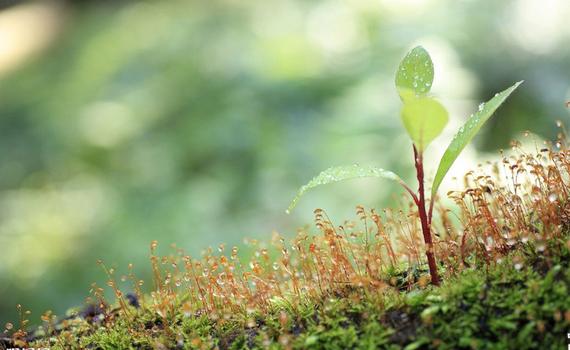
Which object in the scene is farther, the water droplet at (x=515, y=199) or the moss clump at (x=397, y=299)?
the water droplet at (x=515, y=199)

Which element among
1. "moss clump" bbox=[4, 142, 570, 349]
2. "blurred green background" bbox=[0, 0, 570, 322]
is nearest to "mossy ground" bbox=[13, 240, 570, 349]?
"moss clump" bbox=[4, 142, 570, 349]

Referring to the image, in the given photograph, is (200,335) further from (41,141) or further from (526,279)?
(41,141)

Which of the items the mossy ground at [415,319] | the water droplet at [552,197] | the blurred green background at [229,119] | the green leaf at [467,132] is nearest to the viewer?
the mossy ground at [415,319]

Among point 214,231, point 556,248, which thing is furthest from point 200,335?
point 214,231

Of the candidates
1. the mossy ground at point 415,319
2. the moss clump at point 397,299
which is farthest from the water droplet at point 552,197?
the mossy ground at point 415,319

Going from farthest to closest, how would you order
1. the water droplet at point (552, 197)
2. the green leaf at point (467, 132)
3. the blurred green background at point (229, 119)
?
the blurred green background at point (229, 119) → the water droplet at point (552, 197) → the green leaf at point (467, 132)

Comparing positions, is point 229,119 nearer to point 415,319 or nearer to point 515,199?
point 515,199

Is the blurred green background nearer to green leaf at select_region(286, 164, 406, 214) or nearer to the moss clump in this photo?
the moss clump

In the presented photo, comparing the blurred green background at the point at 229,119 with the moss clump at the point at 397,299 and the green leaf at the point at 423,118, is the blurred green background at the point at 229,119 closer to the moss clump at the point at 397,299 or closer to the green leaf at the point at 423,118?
the moss clump at the point at 397,299
